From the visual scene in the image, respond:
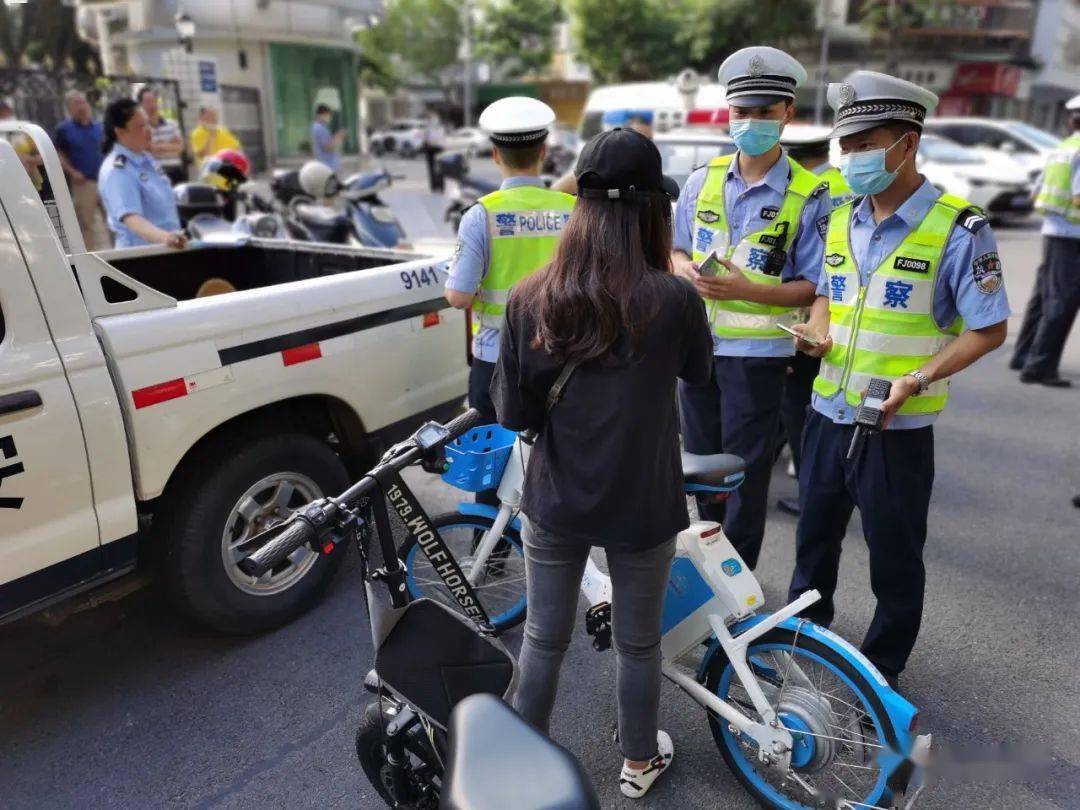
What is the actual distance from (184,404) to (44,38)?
2452 cm

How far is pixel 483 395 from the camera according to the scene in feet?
10.5

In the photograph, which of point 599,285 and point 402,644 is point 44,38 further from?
point 599,285

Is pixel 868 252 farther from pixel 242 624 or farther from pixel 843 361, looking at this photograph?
pixel 242 624

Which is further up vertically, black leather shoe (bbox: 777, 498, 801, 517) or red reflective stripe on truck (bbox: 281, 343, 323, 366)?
red reflective stripe on truck (bbox: 281, 343, 323, 366)

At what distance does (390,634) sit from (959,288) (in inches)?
73.2

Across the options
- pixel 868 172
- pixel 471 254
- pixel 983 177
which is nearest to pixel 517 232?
pixel 471 254

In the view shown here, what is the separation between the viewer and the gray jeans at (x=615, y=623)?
2055 mm

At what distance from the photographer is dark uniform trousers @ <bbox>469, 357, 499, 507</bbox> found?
303cm

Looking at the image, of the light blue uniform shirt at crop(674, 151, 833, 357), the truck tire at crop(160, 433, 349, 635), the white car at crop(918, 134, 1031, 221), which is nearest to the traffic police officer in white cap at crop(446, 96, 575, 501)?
the light blue uniform shirt at crop(674, 151, 833, 357)

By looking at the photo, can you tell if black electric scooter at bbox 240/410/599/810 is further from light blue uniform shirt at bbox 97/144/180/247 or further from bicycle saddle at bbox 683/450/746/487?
light blue uniform shirt at bbox 97/144/180/247

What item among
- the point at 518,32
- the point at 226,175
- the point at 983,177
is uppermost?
the point at 518,32

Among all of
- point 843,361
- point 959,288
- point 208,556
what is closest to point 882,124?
point 959,288

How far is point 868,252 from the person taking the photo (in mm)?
2469

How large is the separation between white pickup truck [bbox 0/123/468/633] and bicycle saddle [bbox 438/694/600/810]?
179 cm
